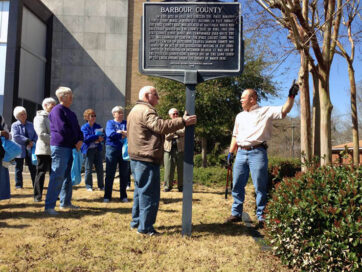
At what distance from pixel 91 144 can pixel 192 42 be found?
4036 millimetres

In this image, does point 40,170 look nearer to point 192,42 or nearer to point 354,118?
point 192,42

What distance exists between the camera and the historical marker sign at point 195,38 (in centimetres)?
418

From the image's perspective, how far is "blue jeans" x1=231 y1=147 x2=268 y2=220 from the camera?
4.48m

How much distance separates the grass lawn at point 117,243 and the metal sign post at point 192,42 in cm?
63

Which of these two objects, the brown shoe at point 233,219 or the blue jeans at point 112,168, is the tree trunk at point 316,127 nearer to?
the brown shoe at point 233,219

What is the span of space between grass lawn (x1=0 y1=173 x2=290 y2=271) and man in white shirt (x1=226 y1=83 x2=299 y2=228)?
16.3 inches

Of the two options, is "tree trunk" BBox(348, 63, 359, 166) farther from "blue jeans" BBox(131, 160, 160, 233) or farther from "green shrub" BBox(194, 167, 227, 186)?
"blue jeans" BBox(131, 160, 160, 233)

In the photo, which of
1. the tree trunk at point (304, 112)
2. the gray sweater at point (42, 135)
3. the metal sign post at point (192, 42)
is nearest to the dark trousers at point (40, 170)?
the gray sweater at point (42, 135)

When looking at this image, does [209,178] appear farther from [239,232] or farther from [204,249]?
[204,249]

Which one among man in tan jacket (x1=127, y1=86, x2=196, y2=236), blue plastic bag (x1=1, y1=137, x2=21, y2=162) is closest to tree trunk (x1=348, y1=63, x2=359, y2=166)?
man in tan jacket (x1=127, y1=86, x2=196, y2=236)

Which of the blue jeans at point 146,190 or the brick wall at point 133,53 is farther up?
the brick wall at point 133,53

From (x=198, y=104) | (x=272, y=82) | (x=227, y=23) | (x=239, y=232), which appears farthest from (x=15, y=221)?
(x=272, y=82)

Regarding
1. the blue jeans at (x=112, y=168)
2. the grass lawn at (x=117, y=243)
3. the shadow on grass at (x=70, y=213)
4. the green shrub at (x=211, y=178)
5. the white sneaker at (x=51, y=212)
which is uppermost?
the blue jeans at (x=112, y=168)

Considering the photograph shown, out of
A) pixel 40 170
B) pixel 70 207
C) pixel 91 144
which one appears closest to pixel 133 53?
pixel 91 144
